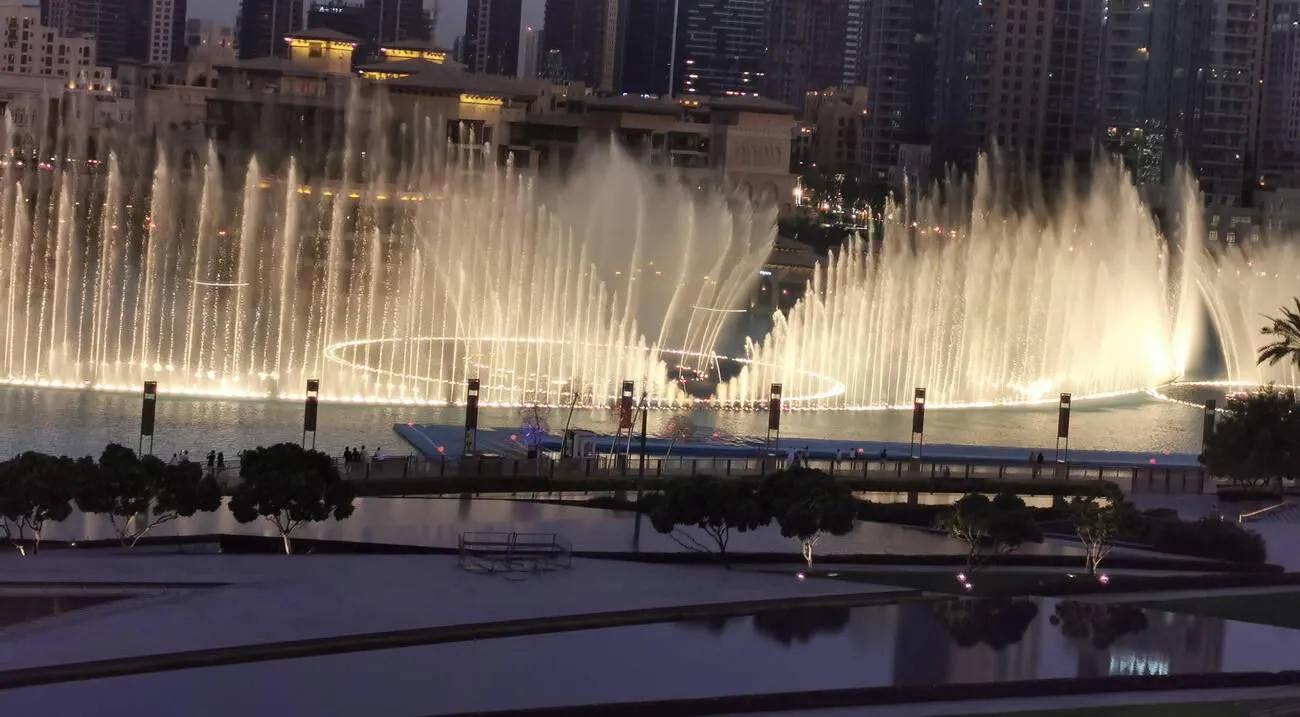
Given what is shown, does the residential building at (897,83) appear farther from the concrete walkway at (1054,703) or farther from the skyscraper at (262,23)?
the concrete walkway at (1054,703)

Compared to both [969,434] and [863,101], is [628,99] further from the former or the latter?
[969,434]

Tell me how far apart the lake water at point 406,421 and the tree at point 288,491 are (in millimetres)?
6283

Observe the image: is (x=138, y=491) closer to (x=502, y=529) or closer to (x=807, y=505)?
(x=502, y=529)

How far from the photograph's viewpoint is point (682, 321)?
46.5m

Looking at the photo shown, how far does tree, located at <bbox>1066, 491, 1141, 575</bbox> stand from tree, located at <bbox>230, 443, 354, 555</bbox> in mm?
6559

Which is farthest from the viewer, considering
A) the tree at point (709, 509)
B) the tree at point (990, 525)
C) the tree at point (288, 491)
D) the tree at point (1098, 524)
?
the tree at point (1098, 524)

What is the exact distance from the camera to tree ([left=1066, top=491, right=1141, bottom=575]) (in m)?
18.1

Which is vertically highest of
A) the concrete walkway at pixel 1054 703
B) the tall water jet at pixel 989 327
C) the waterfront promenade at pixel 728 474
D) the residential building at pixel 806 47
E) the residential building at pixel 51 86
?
the residential building at pixel 806 47

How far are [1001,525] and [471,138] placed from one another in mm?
47310

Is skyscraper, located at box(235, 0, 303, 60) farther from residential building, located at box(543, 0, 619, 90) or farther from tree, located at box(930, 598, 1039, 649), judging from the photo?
tree, located at box(930, 598, 1039, 649)

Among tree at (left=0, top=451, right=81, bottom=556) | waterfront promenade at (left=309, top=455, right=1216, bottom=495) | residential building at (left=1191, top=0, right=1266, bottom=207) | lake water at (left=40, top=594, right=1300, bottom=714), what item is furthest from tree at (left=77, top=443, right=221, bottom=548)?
residential building at (left=1191, top=0, right=1266, bottom=207)

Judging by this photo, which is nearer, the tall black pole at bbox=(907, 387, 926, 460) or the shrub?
the shrub

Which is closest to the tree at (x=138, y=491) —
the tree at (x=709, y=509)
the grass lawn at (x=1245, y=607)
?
the tree at (x=709, y=509)

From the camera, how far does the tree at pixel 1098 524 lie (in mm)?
18094
